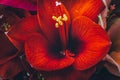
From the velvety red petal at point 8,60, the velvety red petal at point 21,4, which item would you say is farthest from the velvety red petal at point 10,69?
the velvety red petal at point 21,4

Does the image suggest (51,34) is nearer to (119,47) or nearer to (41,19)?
(41,19)

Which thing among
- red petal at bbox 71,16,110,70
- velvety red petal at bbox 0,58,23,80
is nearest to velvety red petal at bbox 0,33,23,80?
velvety red petal at bbox 0,58,23,80

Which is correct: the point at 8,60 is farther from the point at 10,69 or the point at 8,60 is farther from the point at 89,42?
the point at 89,42

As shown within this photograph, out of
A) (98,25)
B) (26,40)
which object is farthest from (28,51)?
(98,25)

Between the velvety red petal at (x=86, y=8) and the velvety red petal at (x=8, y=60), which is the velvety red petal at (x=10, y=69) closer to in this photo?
the velvety red petal at (x=8, y=60)

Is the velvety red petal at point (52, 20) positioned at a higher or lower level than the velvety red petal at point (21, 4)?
lower

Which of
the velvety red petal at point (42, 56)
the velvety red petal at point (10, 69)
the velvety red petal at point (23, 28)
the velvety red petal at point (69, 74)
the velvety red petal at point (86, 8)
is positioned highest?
the velvety red petal at point (86, 8)
